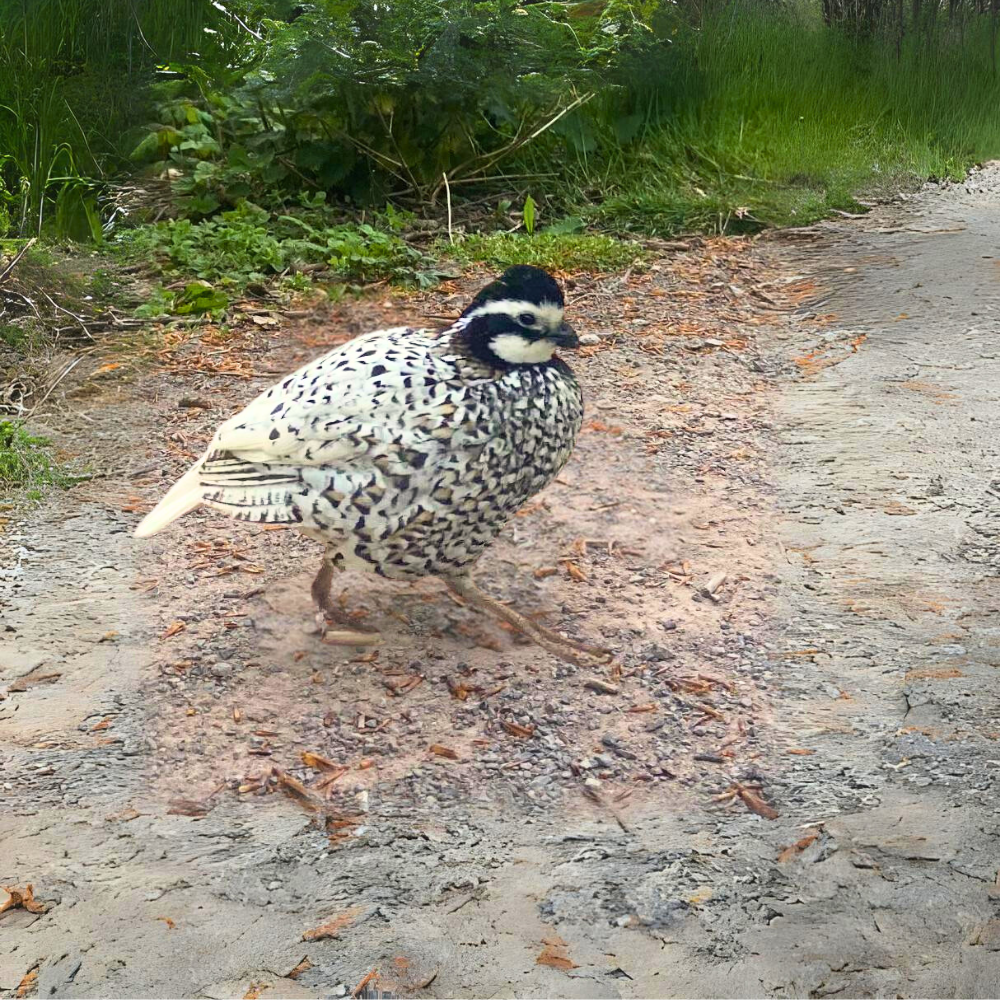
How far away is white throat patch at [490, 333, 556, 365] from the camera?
328cm

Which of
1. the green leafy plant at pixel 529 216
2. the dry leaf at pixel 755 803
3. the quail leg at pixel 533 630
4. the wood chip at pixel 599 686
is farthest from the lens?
the green leafy plant at pixel 529 216

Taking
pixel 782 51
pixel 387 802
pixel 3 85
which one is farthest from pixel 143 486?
pixel 782 51

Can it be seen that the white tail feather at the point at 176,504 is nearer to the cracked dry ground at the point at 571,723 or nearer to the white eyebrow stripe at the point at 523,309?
the cracked dry ground at the point at 571,723

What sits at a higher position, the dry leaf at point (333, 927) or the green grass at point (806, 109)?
the green grass at point (806, 109)

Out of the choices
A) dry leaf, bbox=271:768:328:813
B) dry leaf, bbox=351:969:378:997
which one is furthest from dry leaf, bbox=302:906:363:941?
dry leaf, bbox=271:768:328:813

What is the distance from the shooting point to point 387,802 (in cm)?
299

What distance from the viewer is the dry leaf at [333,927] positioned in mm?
2561

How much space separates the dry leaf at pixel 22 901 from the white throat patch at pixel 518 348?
5.38 ft

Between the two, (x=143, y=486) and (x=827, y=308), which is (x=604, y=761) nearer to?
(x=143, y=486)

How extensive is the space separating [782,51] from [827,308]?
2.46 meters

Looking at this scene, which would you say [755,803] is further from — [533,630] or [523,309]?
[523,309]

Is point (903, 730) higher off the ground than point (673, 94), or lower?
lower

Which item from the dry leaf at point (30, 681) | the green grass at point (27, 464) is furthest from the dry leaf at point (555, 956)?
the green grass at point (27, 464)

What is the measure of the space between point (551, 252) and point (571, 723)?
345 cm
